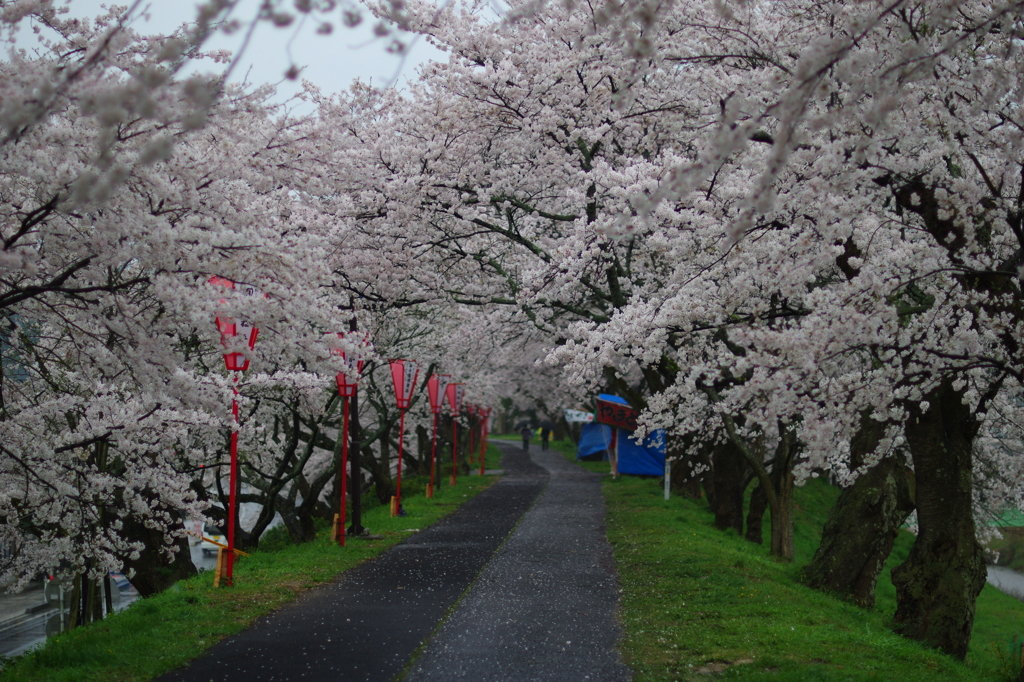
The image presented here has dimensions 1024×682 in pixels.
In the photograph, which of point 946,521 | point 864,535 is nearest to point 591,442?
point 864,535

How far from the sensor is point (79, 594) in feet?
46.0

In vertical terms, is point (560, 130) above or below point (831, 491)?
above

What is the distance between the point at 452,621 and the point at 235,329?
142 inches

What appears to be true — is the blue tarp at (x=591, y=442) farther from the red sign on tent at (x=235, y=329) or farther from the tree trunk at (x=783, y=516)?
the red sign on tent at (x=235, y=329)

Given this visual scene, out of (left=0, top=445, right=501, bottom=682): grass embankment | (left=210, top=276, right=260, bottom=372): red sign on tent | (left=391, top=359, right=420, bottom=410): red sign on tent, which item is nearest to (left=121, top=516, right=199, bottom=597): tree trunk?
(left=0, top=445, right=501, bottom=682): grass embankment

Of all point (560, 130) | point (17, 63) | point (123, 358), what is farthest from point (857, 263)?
point (560, 130)

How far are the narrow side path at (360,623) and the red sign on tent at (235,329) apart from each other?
2.57 m

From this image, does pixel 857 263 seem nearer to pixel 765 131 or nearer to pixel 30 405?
pixel 765 131

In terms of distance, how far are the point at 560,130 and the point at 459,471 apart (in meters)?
26.0

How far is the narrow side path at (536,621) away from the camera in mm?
6832

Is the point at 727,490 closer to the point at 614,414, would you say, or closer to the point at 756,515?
the point at 756,515

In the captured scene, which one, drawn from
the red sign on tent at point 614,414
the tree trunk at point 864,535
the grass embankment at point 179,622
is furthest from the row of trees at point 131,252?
the red sign on tent at point 614,414

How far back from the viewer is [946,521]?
28.2ft

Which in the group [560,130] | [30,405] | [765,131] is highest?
[560,130]
